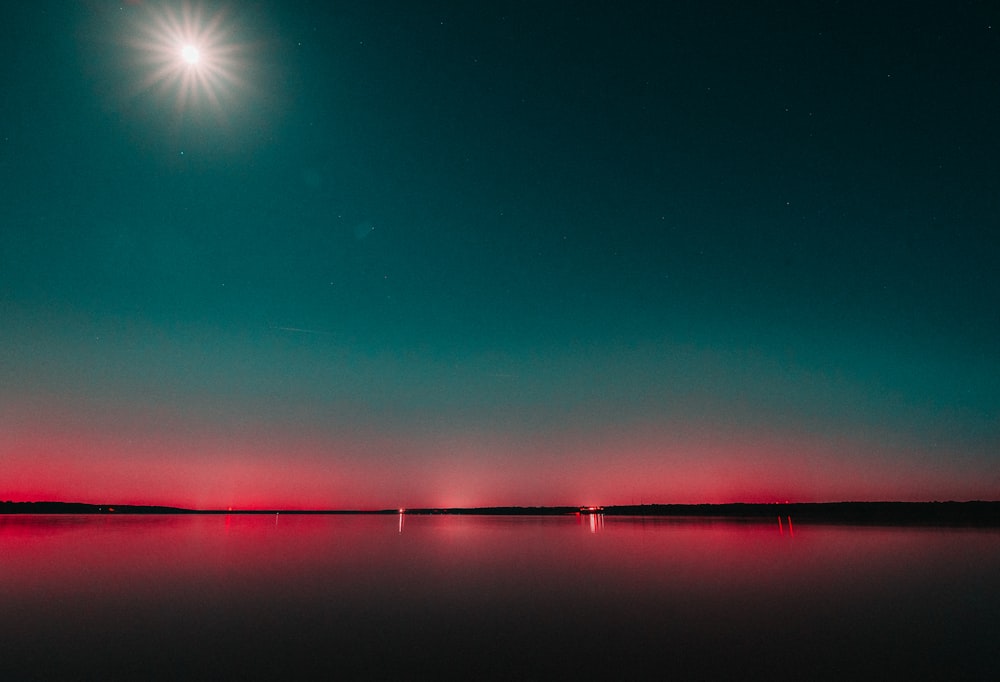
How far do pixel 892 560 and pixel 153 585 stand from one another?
39.4 m

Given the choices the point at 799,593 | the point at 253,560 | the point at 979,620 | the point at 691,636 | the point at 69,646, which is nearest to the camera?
the point at 69,646

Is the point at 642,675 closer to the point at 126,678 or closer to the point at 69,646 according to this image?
the point at 126,678

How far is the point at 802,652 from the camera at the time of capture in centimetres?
1222

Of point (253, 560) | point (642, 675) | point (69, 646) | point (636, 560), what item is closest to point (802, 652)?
point (642, 675)

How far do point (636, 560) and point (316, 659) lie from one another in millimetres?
25848

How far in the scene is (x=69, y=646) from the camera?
12883 mm

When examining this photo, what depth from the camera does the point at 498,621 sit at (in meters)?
15.6

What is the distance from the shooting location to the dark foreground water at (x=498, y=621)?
36.3ft

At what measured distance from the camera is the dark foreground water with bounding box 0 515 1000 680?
1105 centimetres

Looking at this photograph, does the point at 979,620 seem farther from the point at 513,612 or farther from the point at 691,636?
the point at 513,612

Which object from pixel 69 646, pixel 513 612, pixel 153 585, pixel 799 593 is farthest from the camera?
pixel 153 585

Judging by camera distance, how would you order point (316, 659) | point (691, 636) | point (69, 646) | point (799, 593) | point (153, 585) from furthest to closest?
point (153, 585) → point (799, 593) → point (691, 636) → point (69, 646) → point (316, 659)

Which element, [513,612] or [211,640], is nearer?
[211,640]

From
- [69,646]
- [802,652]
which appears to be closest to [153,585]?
[69,646]
